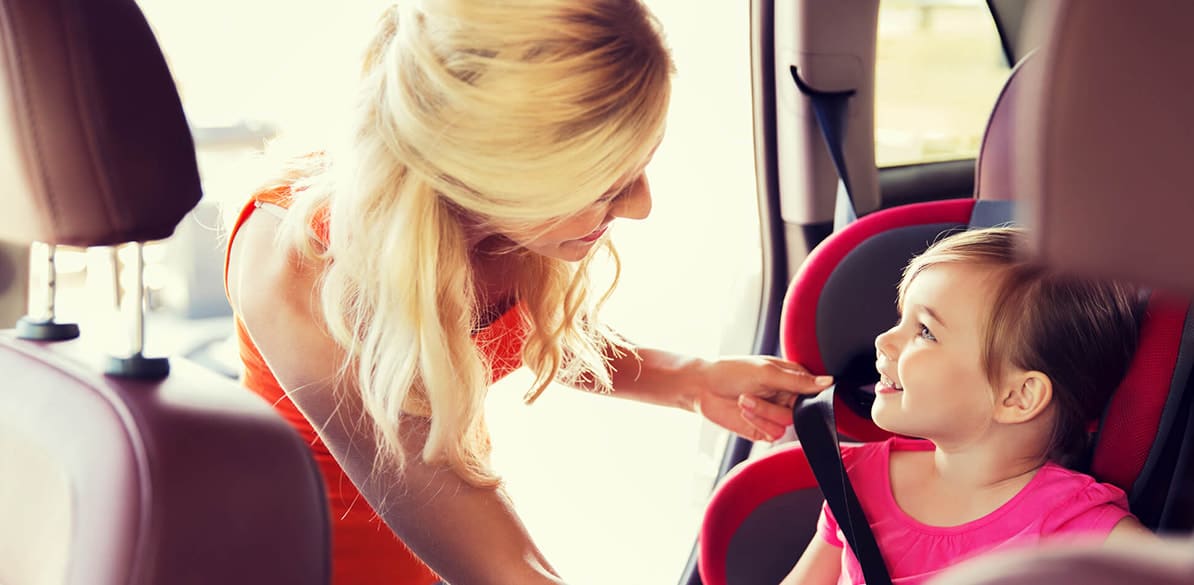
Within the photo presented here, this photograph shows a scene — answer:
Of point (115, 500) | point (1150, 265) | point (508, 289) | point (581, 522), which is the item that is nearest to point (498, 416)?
point (581, 522)

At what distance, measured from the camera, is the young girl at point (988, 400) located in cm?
113

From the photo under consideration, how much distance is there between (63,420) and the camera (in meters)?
0.92

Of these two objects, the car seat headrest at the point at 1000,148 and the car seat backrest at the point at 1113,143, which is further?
the car seat headrest at the point at 1000,148

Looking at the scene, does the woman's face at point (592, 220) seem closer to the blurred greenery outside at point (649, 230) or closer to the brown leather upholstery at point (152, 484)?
the brown leather upholstery at point (152, 484)

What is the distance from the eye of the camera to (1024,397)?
3.90 feet

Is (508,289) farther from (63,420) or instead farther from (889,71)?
(889,71)

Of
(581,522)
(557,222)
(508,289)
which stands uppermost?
(557,222)

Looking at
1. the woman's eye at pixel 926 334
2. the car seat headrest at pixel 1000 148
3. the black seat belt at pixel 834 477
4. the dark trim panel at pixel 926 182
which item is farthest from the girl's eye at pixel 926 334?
the dark trim panel at pixel 926 182

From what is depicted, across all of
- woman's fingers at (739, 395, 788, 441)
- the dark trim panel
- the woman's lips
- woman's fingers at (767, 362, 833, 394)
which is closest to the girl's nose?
woman's fingers at (767, 362, 833, 394)

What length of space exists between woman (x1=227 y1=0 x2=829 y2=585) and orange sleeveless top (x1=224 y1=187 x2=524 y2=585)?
0.50 ft

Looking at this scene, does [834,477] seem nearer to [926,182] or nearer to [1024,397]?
[1024,397]

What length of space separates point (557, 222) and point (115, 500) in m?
0.47

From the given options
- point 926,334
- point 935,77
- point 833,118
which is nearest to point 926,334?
point 926,334

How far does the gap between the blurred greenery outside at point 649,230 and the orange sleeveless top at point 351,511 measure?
20.3 inches
